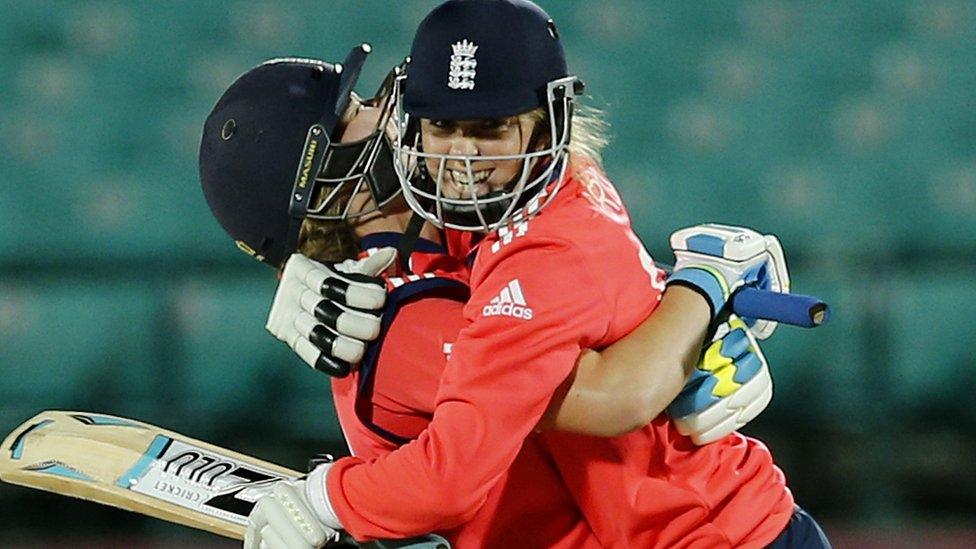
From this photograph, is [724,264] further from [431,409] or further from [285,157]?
[285,157]

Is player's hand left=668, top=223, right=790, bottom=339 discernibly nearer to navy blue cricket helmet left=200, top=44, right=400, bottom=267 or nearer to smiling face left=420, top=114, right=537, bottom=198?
smiling face left=420, top=114, right=537, bottom=198

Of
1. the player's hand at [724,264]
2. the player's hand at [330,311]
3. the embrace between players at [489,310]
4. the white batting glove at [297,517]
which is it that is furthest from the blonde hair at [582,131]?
the white batting glove at [297,517]

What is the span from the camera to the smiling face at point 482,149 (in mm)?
1666

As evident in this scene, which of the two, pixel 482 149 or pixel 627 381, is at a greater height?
pixel 482 149

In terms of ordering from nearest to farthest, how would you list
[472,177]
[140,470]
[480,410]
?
1. [480,410]
2. [472,177]
3. [140,470]

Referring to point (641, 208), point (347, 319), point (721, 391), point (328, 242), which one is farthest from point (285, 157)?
point (641, 208)

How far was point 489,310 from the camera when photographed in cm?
159

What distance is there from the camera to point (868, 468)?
3.38 m

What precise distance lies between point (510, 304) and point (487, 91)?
0.22 m

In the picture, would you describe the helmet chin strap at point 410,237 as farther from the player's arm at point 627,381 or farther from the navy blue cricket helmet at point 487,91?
the player's arm at point 627,381

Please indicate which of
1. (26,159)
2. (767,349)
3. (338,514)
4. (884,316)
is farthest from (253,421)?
(338,514)

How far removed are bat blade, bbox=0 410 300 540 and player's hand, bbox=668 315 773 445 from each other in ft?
1.58

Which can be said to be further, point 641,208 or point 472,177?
point 641,208

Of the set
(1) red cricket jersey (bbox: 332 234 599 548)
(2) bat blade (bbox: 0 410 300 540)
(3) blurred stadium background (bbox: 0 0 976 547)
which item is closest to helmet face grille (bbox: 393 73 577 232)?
(1) red cricket jersey (bbox: 332 234 599 548)
